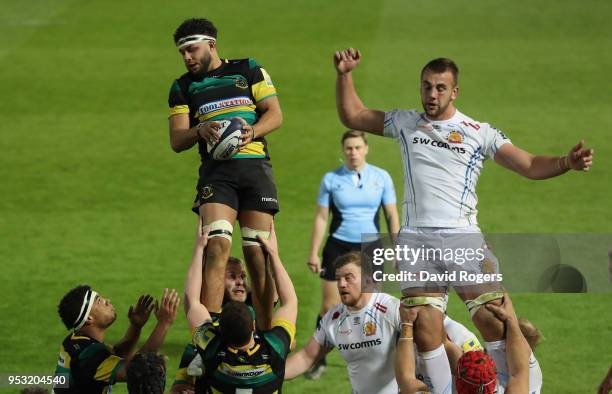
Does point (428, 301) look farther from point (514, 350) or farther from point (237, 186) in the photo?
point (237, 186)

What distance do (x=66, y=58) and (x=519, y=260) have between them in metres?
17.3

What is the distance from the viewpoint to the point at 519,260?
10609mm

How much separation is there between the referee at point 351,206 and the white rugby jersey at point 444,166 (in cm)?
492

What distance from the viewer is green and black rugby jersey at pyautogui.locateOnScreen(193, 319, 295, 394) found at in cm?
756

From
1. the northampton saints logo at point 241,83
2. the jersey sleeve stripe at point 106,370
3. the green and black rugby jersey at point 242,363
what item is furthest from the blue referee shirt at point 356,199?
the green and black rugby jersey at point 242,363

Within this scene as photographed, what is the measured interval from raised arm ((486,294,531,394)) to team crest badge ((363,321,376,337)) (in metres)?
1.23

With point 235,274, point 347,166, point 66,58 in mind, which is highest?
point 66,58

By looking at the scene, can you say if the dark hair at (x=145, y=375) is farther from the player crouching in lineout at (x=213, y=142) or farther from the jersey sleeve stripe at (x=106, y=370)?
the player crouching in lineout at (x=213, y=142)

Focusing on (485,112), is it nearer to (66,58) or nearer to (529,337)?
(66,58)

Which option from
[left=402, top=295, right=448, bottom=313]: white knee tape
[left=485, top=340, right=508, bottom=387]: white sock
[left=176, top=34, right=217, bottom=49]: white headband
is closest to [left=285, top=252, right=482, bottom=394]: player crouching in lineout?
[left=485, top=340, right=508, bottom=387]: white sock

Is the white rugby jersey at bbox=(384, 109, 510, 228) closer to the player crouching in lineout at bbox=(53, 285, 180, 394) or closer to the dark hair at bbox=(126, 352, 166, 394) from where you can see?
the player crouching in lineout at bbox=(53, 285, 180, 394)

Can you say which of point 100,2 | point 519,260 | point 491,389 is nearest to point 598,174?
point 519,260

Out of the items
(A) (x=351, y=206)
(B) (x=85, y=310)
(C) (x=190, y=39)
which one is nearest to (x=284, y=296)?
(B) (x=85, y=310)

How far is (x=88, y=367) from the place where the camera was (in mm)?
8352
